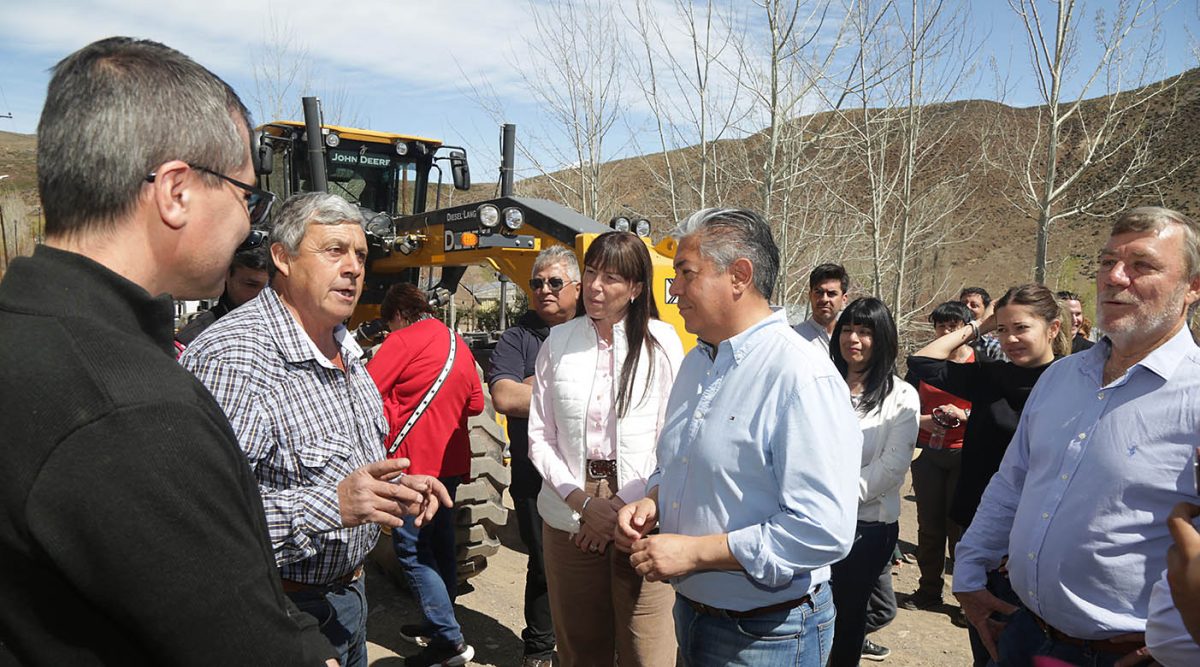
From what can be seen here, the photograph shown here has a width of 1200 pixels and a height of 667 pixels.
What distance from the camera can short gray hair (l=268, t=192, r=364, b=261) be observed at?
2.42m

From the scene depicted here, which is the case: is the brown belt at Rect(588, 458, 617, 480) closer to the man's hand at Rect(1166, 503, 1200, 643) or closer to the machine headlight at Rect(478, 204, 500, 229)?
the man's hand at Rect(1166, 503, 1200, 643)

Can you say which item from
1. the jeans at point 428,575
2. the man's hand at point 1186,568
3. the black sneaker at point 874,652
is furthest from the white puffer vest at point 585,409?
the black sneaker at point 874,652

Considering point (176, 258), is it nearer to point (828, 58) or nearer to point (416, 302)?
point (416, 302)

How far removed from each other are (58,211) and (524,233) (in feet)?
18.5

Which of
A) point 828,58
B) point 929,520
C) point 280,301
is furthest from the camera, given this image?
point 828,58

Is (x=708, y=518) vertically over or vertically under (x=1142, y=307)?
under

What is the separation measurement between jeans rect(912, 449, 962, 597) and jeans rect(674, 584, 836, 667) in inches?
129

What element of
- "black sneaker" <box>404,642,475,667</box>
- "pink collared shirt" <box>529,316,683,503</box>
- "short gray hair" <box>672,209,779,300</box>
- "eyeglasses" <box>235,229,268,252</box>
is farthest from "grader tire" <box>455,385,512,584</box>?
"short gray hair" <box>672,209,779,300</box>

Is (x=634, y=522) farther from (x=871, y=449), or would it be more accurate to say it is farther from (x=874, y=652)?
(x=874, y=652)

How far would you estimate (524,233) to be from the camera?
22.0 feet

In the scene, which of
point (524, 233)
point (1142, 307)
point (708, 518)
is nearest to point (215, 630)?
point (708, 518)

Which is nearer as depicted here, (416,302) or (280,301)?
(280,301)

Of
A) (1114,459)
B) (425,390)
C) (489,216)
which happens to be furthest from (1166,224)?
(489,216)

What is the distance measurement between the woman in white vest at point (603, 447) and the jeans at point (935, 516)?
2817mm
